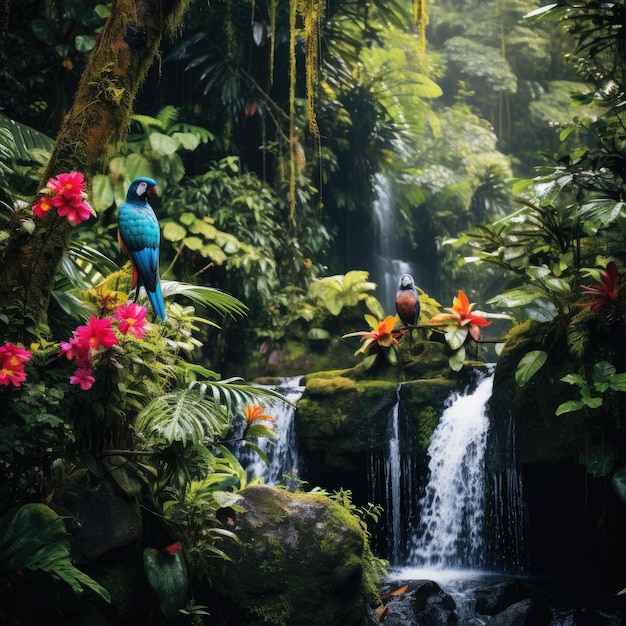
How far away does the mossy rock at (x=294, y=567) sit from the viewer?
161 inches

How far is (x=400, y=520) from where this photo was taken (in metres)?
6.46

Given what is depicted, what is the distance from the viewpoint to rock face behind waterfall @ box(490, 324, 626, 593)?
5.18m

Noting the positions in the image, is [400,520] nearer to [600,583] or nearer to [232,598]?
[600,583]

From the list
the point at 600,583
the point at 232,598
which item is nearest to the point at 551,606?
the point at 600,583

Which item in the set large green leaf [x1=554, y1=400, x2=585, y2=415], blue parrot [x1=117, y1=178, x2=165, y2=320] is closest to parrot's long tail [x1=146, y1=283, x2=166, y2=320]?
blue parrot [x1=117, y1=178, x2=165, y2=320]

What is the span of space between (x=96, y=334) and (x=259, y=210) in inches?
255

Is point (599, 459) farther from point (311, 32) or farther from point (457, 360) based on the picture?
point (311, 32)

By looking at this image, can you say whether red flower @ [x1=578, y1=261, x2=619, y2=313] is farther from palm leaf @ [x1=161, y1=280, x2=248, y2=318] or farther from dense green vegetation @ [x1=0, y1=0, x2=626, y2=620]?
palm leaf @ [x1=161, y1=280, x2=248, y2=318]

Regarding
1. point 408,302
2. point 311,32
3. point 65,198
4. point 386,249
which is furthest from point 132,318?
point 386,249

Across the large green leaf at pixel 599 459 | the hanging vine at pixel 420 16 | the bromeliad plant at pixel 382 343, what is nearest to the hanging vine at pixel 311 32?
the hanging vine at pixel 420 16

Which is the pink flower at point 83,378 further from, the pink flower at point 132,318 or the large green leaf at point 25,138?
the large green leaf at point 25,138

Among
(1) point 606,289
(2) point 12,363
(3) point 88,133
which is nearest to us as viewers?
(2) point 12,363

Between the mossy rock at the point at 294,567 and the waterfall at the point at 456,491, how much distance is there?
1.78 metres

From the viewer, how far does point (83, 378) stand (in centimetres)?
330
